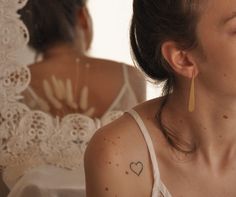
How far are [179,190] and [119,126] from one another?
0.56 ft

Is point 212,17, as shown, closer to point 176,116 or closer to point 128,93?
point 176,116

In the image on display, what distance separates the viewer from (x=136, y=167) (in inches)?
38.4

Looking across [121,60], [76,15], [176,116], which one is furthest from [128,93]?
[176,116]

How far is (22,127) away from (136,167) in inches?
19.6

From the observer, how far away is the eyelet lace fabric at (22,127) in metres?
1.32

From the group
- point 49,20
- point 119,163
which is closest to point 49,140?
point 49,20

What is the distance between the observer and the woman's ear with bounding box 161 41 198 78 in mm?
932

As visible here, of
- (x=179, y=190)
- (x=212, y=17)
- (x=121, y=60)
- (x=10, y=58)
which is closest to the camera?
(x=212, y=17)

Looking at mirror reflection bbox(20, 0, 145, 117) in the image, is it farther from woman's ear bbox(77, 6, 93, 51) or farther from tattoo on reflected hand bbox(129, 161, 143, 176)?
tattoo on reflected hand bbox(129, 161, 143, 176)

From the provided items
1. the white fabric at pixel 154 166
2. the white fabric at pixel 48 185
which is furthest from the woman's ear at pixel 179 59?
the white fabric at pixel 48 185

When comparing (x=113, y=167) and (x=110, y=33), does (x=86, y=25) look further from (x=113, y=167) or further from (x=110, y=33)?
(x=113, y=167)

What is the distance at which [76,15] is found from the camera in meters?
1.42

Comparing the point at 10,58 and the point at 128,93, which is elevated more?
the point at 10,58

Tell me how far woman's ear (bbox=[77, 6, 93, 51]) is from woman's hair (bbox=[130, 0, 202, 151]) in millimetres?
442
